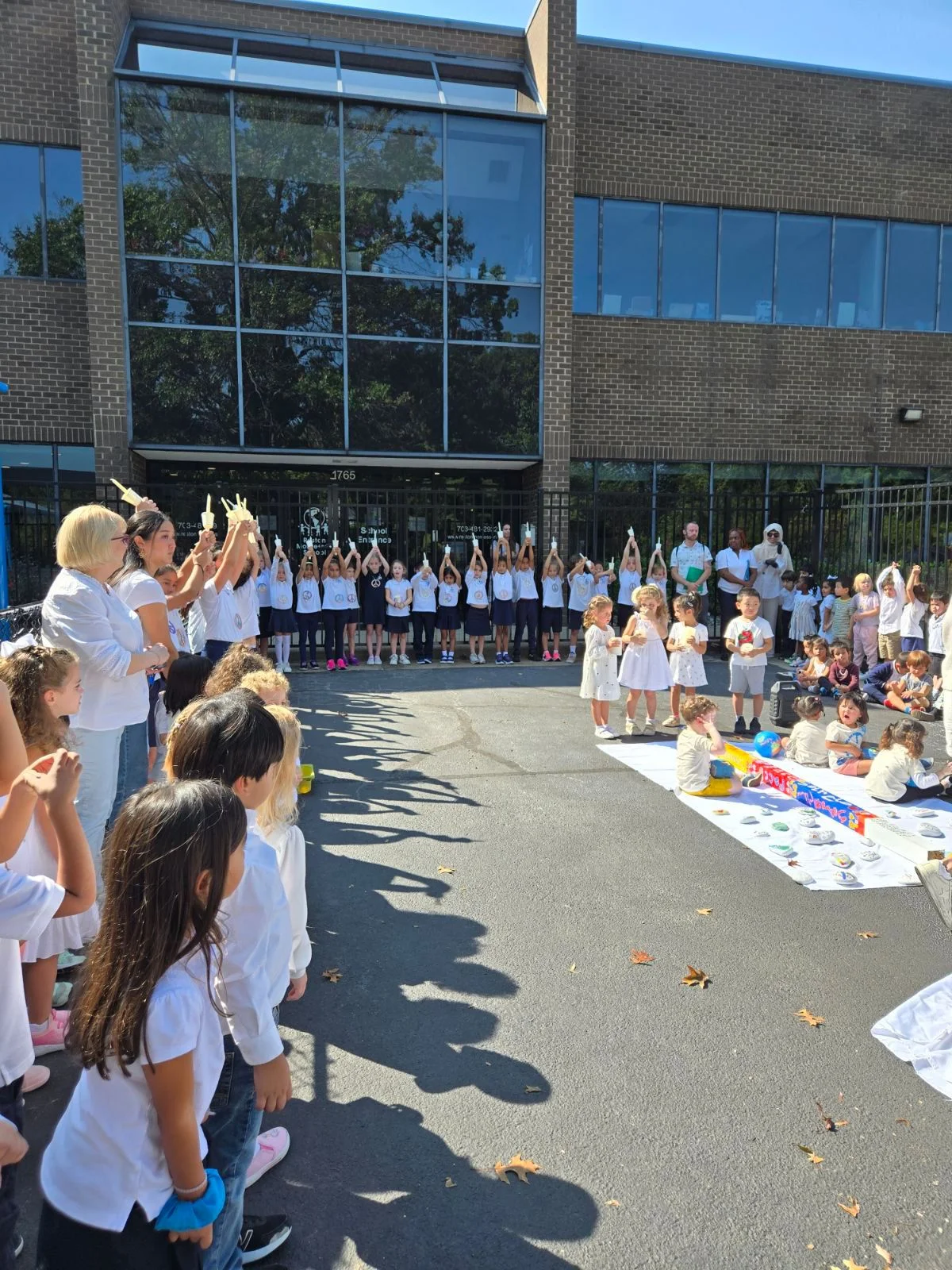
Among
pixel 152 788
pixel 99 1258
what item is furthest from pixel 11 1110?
pixel 152 788

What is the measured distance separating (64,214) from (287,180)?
3562 millimetres

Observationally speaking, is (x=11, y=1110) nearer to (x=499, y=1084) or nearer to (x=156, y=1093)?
(x=156, y=1093)

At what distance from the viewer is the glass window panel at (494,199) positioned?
1418cm

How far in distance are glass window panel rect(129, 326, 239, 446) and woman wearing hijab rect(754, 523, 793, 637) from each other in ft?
29.4

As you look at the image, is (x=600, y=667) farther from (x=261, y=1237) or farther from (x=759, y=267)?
(x=759, y=267)

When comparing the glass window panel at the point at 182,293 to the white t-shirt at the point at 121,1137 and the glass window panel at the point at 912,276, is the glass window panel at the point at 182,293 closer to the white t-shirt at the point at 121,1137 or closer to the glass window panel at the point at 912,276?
the glass window panel at the point at 912,276

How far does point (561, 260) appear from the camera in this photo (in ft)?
48.0

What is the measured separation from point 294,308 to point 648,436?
6678 millimetres

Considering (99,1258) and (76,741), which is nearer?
(99,1258)

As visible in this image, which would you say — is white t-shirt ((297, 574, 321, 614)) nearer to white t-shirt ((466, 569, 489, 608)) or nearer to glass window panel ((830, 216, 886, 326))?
white t-shirt ((466, 569, 489, 608))

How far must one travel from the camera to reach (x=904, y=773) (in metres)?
6.60

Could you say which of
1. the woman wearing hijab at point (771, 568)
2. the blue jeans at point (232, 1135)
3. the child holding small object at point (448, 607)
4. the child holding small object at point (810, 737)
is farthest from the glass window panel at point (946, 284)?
the blue jeans at point (232, 1135)

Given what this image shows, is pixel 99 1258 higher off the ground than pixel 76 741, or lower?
lower

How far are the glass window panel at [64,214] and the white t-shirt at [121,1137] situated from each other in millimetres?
14438
